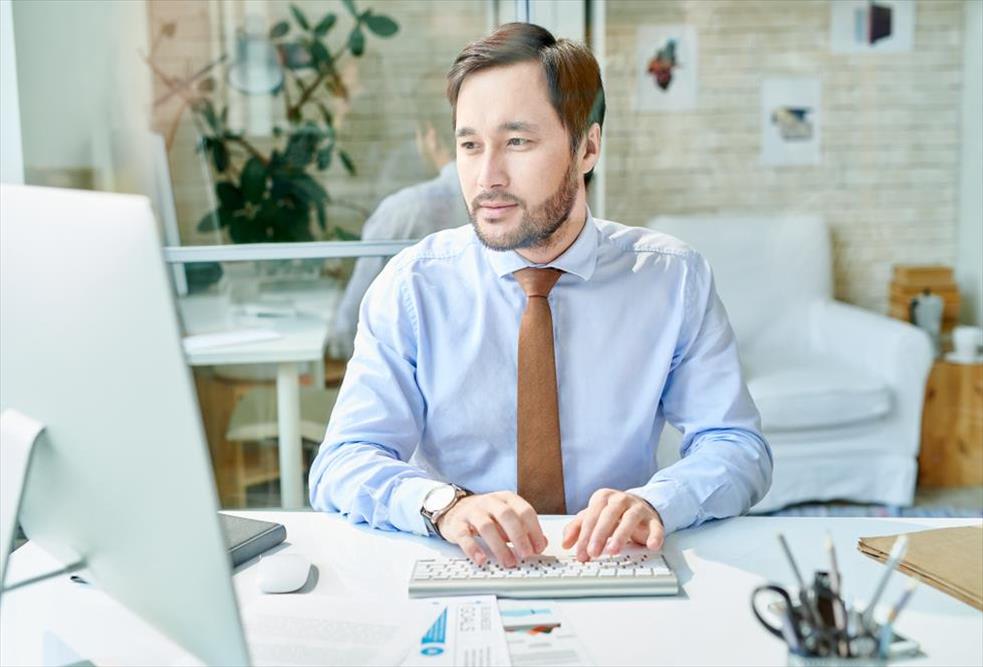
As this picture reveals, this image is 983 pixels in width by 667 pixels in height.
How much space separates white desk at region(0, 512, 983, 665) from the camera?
3.46 feet

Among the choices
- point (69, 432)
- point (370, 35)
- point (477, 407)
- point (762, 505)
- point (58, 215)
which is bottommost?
point (762, 505)

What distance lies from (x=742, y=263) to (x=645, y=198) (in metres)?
0.43

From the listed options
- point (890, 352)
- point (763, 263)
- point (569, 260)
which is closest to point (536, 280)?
point (569, 260)

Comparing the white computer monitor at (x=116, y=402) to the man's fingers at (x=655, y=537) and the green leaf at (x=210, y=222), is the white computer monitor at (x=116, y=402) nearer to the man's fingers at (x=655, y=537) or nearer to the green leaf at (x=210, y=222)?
the man's fingers at (x=655, y=537)

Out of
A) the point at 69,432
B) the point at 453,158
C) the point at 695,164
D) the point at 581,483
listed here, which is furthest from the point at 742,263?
the point at 69,432

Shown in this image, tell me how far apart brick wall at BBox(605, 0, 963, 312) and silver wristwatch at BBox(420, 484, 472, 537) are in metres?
2.95

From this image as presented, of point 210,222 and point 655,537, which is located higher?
point 210,222

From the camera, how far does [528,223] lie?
5.49ft

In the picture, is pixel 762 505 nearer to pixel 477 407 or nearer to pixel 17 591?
pixel 477 407

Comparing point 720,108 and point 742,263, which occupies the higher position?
point 720,108

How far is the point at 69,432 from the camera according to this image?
2.75 feet

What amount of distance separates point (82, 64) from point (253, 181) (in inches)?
20.2

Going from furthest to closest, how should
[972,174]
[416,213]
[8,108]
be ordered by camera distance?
[972,174] → [416,213] → [8,108]

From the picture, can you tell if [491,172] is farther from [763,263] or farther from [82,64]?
[763,263]
